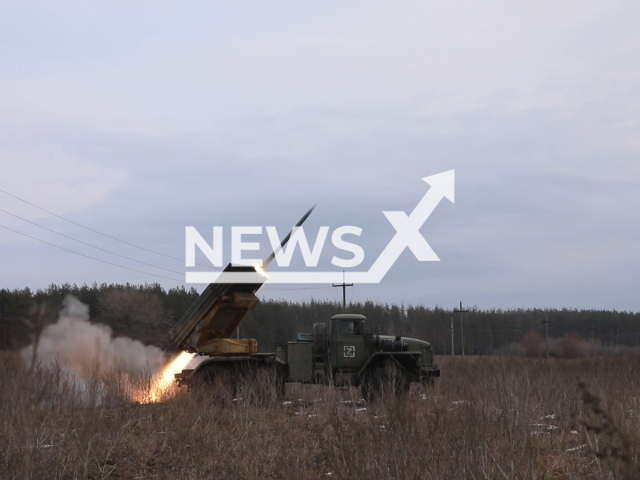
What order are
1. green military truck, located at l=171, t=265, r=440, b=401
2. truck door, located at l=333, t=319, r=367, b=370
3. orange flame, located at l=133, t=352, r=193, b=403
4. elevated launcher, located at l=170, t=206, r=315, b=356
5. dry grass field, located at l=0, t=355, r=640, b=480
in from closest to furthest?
dry grass field, located at l=0, t=355, r=640, b=480, green military truck, located at l=171, t=265, r=440, b=401, truck door, located at l=333, t=319, r=367, b=370, orange flame, located at l=133, t=352, r=193, b=403, elevated launcher, located at l=170, t=206, r=315, b=356

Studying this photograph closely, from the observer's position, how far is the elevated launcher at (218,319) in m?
18.4

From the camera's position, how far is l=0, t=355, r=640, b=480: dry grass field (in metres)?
6.40

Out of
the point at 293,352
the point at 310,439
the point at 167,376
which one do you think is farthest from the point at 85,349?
the point at 310,439

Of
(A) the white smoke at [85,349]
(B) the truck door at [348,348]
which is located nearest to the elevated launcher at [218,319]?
(A) the white smoke at [85,349]

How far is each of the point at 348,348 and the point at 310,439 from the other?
232 inches

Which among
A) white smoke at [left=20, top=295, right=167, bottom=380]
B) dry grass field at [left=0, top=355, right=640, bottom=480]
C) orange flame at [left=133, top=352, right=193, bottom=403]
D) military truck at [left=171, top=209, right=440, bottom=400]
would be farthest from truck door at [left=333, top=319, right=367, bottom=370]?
white smoke at [left=20, top=295, right=167, bottom=380]

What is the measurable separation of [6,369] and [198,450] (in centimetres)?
456

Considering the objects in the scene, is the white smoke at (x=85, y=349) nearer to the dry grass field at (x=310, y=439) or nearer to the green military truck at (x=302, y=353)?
the green military truck at (x=302, y=353)

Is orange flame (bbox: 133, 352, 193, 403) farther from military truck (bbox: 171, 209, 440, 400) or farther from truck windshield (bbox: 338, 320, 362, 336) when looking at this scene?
truck windshield (bbox: 338, 320, 362, 336)

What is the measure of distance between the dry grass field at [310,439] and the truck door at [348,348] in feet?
8.67

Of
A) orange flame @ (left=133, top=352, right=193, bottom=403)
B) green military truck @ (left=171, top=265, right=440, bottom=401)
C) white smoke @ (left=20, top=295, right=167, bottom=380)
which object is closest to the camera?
green military truck @ (left=171, top=265, right=440, bottom=401)

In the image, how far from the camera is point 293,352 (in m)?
17.9

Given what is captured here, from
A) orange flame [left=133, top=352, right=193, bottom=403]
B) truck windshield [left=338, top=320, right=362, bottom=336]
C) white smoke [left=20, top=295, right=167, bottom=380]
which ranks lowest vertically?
orange flame [left=133, top=352, right=193, bottom=403]

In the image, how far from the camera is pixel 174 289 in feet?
197
